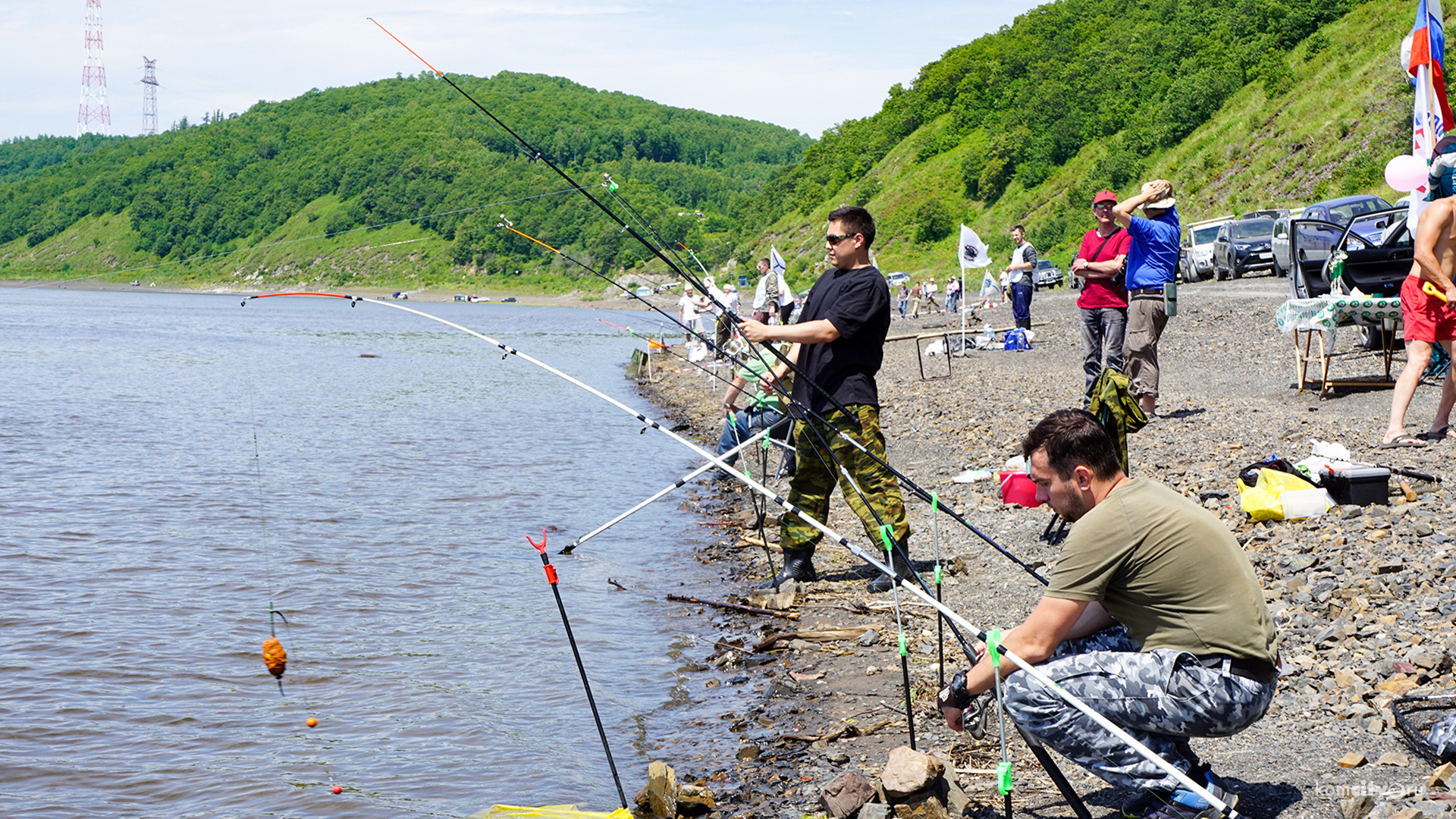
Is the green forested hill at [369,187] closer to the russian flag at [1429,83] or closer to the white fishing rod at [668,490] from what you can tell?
the white fishing rod at [668,490]

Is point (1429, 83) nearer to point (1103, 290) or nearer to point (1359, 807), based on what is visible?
point (1103, 290)

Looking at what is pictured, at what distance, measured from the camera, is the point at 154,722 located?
227 inches

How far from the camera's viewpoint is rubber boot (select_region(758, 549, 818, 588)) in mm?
6949

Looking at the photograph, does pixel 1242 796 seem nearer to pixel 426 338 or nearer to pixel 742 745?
pixel 742 745

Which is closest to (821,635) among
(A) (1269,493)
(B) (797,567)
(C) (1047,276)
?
(B) (797,567)

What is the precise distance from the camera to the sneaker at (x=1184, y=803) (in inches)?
128

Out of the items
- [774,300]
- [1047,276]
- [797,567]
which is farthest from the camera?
[1047,276]

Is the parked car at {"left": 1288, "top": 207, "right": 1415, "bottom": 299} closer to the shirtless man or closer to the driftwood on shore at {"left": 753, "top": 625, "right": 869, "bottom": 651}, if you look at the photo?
the shirtless man

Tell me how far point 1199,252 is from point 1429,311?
82.7 ft

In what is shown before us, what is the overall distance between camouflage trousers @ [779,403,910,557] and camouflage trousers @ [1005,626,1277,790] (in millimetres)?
2445

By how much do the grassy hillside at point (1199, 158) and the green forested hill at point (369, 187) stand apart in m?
12.8

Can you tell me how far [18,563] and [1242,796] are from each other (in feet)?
30.6

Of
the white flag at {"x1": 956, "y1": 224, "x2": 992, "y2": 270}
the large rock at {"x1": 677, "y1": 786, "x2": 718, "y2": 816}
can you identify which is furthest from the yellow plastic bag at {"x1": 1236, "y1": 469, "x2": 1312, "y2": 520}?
the white flag at {"x1": 956, "y1": 224, "x2": 992, "y2": 270}

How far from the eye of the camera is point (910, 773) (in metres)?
3.75
